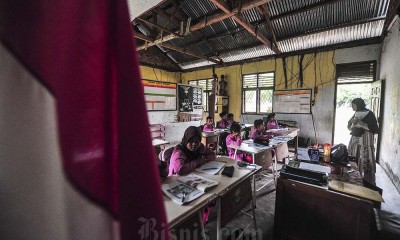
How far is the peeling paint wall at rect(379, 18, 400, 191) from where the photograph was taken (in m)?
3.36

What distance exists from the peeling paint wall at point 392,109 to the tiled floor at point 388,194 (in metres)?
0.09

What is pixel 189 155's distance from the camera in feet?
7.39

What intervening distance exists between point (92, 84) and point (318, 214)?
83.1 inches

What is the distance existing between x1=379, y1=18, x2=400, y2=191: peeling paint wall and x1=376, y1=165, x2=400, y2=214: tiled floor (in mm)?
86

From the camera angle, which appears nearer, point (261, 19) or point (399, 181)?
point (399, 181)

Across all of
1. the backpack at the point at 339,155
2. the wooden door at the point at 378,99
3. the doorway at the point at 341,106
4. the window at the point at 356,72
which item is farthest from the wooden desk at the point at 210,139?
the window at the point at 356,72

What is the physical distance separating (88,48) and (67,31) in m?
0.05

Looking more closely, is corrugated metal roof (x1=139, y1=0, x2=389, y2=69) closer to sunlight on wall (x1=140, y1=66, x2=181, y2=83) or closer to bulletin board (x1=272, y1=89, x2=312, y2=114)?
bulletin board (x1=272, y1=89, x2=312, y2=114)

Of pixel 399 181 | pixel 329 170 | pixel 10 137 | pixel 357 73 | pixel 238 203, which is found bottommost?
pixel 399 181

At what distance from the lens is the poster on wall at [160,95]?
4.92 meters

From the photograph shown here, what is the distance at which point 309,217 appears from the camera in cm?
180

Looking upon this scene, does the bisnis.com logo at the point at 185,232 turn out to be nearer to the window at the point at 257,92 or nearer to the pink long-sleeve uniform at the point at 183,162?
the pink long-sleeve uniform at the point at 183,162

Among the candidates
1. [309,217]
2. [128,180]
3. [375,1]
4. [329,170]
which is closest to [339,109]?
[375,1]

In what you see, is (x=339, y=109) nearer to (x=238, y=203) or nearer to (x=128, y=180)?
(x=238, y=203)
